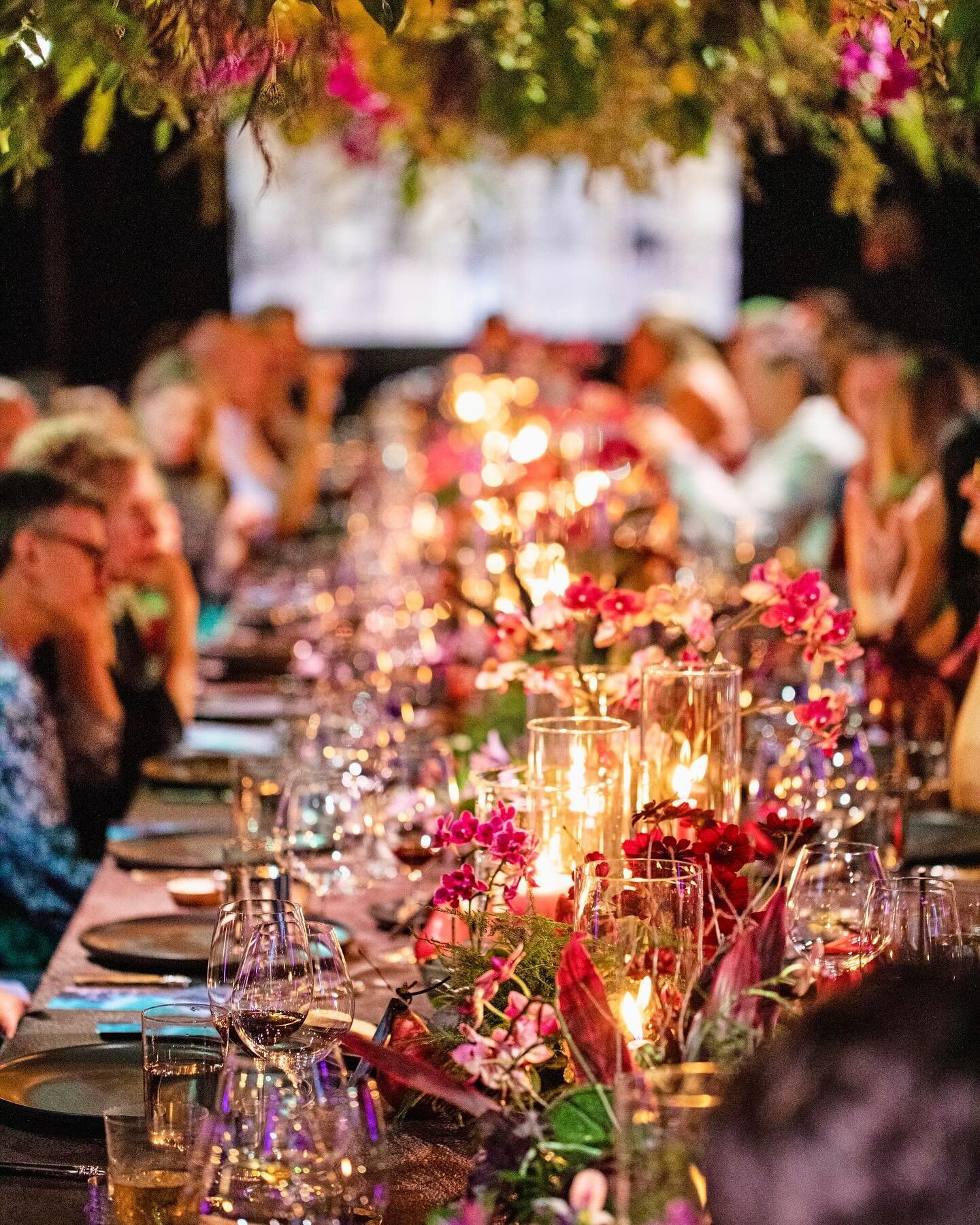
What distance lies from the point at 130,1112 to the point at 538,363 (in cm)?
724

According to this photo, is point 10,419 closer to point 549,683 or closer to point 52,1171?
point 549,683

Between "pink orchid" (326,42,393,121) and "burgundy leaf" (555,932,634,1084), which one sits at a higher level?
"pink orchid" (326,42,393,121)

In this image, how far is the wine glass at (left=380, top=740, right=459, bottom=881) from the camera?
208 cm

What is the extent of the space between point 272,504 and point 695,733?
5.93m

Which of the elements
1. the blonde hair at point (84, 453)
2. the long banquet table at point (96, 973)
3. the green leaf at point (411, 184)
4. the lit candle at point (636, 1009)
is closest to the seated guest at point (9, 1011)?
the long banquet table at point (96, 973)

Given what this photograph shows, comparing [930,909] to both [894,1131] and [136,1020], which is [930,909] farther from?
[136,1020]

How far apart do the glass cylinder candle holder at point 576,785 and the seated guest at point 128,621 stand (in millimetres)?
1619

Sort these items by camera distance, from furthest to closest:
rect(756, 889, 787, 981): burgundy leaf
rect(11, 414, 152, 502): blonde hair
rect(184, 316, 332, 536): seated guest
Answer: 1. rect(184, 316, 332, 536): seated guest
2. rect(11, 414, 152, 502): blonde hair
3. rect(756, 889, 787, 981): burgundy leaf

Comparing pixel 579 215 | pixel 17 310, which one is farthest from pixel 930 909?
pixel 579 215

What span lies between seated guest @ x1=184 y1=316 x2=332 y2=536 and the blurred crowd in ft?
0.04

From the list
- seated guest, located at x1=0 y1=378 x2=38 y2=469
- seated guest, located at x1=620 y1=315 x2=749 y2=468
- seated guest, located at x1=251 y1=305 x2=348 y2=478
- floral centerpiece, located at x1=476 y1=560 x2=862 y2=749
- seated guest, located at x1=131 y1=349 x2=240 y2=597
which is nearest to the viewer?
floral centerpiece, located at x1=476 y1=560 x2=862 y2=749

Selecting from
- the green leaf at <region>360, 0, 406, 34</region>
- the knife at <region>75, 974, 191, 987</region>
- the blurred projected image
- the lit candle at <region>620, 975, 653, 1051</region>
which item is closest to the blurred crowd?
the knife at <region>75, 974, 191, 987</region>

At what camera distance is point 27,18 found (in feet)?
4.71

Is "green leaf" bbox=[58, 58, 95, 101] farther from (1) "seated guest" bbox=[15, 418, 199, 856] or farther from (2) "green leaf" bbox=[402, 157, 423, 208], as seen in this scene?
(2) "green leaf" bbox=[402, 157, 423, 208]
